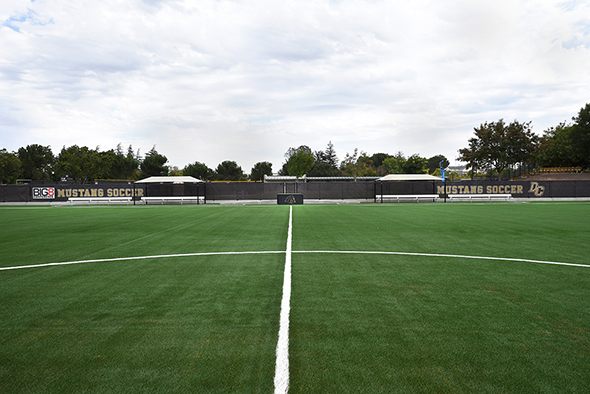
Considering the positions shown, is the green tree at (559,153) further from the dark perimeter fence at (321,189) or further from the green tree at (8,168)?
the green tree at (8,168)

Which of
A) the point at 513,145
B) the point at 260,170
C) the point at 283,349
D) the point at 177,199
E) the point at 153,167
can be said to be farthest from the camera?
the point at 260,170

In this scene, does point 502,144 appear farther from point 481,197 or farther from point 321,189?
point 321,189

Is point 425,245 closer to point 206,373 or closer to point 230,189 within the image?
point 206,373

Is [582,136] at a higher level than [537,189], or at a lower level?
higher

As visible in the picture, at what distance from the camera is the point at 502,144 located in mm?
50250

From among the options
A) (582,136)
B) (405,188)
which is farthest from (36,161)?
(582,136)

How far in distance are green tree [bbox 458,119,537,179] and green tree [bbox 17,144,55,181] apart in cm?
8866

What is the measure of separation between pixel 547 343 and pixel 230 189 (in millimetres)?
33277

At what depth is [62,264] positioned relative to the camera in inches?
243

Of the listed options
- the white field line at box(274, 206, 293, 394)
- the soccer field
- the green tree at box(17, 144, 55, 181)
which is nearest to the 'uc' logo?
the soccer field

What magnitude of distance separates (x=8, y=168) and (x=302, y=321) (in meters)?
81.4

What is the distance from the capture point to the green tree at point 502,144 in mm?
49719

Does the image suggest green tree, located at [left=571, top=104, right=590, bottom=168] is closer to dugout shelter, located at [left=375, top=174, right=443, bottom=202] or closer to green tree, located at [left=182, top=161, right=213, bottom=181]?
dugout shelter, located at [left=375, top=174, right=443, bottom=202]

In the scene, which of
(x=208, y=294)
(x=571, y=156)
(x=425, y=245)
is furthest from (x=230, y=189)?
(x=571, y=156)
